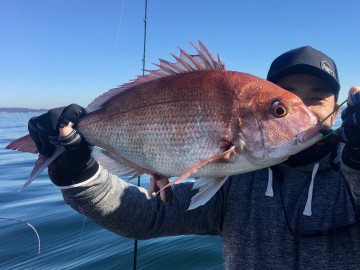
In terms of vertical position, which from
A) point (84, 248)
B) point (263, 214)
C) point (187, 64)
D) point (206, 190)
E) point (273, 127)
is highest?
point (187, 64)

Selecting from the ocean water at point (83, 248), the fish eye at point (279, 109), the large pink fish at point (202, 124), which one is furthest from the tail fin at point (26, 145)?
the ocean water at point (83, 248)

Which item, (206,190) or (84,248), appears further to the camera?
(84,248)

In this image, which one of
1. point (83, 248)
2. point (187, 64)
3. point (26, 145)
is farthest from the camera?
point (83, 248)

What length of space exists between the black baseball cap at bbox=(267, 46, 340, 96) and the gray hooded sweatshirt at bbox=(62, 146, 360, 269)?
61 centimetres

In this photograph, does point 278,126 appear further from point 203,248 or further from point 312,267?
point 203,248

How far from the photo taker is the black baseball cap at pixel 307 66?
7.47 feet

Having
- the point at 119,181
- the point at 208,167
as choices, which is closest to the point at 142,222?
the point at 119,181

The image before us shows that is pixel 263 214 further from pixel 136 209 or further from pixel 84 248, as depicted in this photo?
pixel 84 248

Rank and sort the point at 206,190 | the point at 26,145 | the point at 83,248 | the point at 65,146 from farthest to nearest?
the point at 83,248
the point at 26,145
the point at 65,146
the point at 206,190

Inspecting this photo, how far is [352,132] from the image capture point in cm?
170

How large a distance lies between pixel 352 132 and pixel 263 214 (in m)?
0.84

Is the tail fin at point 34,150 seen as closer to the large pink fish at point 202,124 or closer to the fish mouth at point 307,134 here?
the large pink fish at point 202,124

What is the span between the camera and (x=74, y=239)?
5.18 metres

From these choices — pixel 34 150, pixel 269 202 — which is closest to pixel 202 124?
pixel 269 202
